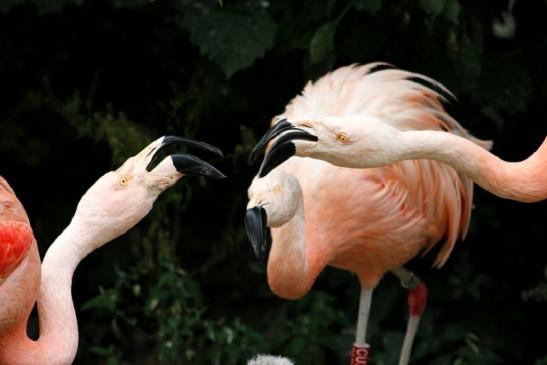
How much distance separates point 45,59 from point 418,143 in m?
2.80

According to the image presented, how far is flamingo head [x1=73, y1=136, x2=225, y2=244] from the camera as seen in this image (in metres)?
3.46

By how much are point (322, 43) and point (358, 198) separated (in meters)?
0.59

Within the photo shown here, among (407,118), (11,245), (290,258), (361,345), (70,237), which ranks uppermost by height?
(11,245)

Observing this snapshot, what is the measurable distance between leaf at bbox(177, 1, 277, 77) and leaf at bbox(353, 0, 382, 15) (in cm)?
36

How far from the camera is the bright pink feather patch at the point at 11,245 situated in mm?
3264

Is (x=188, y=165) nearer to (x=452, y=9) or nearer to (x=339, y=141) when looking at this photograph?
(x=339, y=141)

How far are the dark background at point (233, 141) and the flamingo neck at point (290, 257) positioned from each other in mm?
681

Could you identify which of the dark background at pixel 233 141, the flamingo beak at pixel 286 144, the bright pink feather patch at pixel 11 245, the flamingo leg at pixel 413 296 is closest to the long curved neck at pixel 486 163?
the flamingo beak at pixel 286 144

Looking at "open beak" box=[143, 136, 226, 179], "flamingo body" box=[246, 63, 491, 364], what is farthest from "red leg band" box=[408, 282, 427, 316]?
"open beak" box=[143, 136, 226, 179]

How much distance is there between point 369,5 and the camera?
4547 millimetres

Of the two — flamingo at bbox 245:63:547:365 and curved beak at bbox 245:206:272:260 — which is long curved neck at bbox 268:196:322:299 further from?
curved beak at bbox 245:206:272:260

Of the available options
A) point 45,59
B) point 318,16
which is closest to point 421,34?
point 318,16

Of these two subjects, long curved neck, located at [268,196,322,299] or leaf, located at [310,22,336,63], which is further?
leaf, located at [310,22,336,63]

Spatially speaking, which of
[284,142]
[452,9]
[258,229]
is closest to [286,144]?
[284,142]
